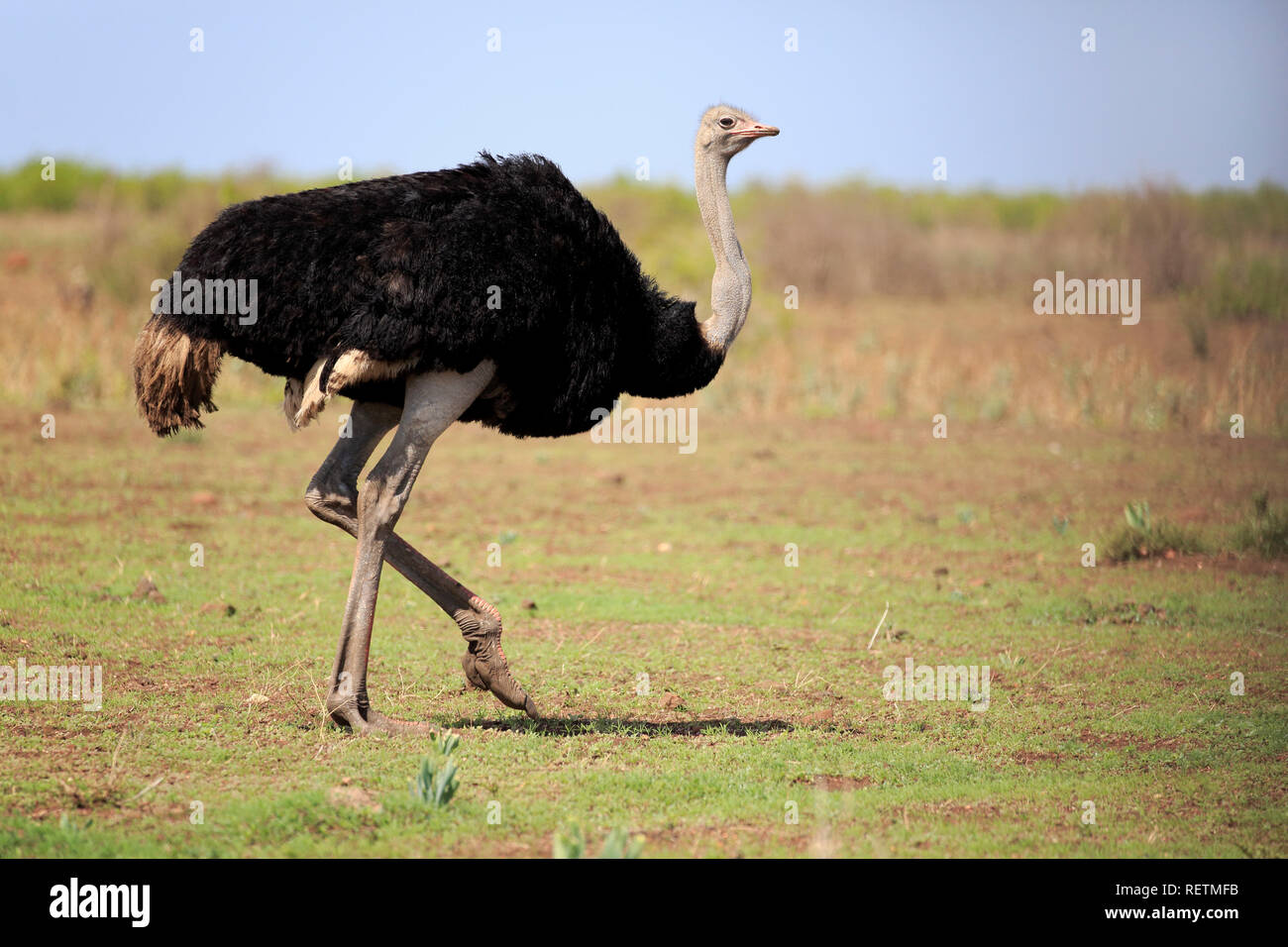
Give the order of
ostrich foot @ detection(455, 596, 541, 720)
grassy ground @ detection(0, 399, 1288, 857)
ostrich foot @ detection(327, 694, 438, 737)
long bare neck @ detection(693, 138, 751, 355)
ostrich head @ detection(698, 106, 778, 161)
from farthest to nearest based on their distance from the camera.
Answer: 1. ostrich head @ detection(698, 106, 778, 161)
2. long bare neck @ detection(693, 138, 751, 355)
3. ostrich foot @ detection(455, 596, 541, 720)
4. ostrich foot @ detection(327, 694, 438, 737)
5. grassy ground @ detection(0, 399, 1288, 857)

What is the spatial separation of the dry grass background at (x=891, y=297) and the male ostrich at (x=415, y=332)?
35.0 feet

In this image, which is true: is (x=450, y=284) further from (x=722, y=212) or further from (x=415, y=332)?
(x=722, y=212)

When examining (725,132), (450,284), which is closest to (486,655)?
(450,284)

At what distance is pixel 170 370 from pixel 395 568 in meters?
1.26

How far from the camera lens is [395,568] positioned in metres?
6.18

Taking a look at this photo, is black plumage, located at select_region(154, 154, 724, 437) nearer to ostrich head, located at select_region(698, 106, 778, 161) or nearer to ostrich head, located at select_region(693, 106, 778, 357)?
ostrich head, located at select_region(693, 106, 778, 357)

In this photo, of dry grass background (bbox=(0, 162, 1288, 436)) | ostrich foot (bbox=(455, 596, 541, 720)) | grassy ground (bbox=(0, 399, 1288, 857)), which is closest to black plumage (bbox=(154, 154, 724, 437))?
ostrich foot (bbox=(455, 596, 541, 720))

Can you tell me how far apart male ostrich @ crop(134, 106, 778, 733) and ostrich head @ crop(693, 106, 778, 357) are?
8.3 inches

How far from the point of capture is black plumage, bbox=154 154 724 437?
18.5 feet

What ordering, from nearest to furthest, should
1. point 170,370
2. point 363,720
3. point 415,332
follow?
1. point 415,332
2. point 170,370
3. point 363,720
